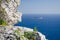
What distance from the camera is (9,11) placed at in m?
31.6

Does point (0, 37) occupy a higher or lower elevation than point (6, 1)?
lower

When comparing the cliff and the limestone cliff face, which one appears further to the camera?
the limestone cliff face

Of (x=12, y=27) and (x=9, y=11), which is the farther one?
(x=9, y=11)

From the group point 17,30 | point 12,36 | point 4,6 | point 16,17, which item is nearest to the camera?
point 12,36

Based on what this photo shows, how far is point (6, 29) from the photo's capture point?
28.4 metres

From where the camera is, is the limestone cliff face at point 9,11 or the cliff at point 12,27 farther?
the limestone cliff face at point 9,11

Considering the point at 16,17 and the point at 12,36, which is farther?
the point at 16,17

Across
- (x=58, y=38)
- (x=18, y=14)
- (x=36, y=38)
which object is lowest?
(x=58, y=38)

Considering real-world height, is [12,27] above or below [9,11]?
below

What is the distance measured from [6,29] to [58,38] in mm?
85832

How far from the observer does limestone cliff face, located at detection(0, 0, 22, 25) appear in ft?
102

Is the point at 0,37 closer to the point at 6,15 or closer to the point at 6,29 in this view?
the point at 6,29

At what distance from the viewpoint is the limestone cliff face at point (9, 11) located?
31000 mm

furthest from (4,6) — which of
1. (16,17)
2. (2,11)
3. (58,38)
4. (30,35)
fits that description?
(58,38)
